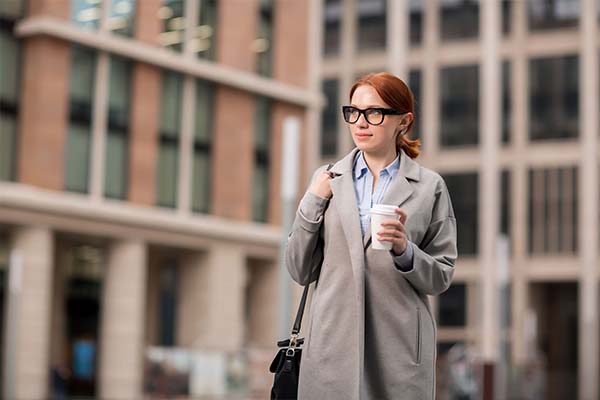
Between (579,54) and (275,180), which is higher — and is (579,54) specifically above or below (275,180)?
above

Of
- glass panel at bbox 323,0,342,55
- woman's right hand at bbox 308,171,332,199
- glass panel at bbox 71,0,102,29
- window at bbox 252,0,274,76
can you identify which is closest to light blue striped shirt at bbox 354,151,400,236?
woman's right hand at bbox 308,171,332,199

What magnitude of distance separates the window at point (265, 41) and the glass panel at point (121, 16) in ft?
22.8

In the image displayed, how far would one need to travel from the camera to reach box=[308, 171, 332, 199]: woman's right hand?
465 cm

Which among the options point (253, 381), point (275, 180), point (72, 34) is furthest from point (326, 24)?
point (253, 381)

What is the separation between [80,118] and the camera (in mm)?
41375

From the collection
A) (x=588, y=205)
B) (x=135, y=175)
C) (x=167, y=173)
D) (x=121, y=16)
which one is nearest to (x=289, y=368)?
(x=121, y=16)

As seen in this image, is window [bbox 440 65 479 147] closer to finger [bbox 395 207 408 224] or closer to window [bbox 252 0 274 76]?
window [bbox 252 0 274 76]

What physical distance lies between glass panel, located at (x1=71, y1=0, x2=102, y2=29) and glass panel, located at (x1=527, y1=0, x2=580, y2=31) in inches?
1182

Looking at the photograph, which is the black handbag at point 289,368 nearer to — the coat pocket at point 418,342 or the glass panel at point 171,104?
the coat pocket at point 418,342

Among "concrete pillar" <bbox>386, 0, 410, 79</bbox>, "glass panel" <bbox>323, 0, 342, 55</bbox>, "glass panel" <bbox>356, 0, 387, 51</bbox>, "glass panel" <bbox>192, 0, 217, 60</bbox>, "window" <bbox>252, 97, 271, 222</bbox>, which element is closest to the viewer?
"glass panel" <bbox>192, 0, 217, 60</bbox>

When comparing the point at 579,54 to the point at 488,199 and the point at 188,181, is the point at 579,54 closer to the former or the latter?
the point at 488,199

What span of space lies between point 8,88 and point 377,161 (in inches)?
1411

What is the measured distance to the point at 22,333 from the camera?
39000 millimetres

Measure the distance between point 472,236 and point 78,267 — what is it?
81.6 ft
